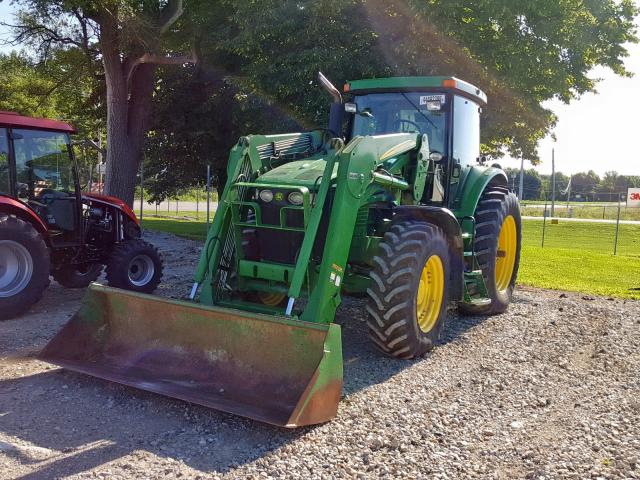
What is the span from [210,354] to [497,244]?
395cm

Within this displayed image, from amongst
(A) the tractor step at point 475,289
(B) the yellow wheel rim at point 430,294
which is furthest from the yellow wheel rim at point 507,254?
(B) the yellow wheel rim at point 430,294

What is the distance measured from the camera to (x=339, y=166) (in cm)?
528

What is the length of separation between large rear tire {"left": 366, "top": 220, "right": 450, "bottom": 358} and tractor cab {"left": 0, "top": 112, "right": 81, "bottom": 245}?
15.1 feet

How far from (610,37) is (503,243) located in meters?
7.69

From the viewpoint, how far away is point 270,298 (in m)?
6.43

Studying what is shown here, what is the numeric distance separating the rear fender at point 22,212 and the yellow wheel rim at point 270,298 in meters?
3.07

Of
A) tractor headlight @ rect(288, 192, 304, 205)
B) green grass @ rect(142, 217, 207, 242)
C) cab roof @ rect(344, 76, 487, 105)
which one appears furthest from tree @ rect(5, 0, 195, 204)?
tractor headlight @ rect(288, 192, 304, 205)

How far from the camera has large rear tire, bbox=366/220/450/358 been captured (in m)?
5.27

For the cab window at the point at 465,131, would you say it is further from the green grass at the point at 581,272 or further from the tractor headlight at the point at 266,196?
the green grass at the point at 581,272

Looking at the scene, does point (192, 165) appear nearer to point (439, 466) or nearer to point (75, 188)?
point (75, 188)

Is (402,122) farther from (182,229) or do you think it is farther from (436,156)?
(182,229)

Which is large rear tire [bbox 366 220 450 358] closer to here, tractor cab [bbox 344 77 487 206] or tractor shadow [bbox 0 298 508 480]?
tractor shadow [bbox 0 298 508 480]

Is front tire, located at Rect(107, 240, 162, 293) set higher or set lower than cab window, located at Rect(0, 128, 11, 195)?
lower

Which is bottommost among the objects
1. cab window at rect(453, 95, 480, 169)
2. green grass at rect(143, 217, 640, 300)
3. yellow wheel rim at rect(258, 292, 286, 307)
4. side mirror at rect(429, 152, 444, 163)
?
green grass at rect(143, 217, 640, 300)
